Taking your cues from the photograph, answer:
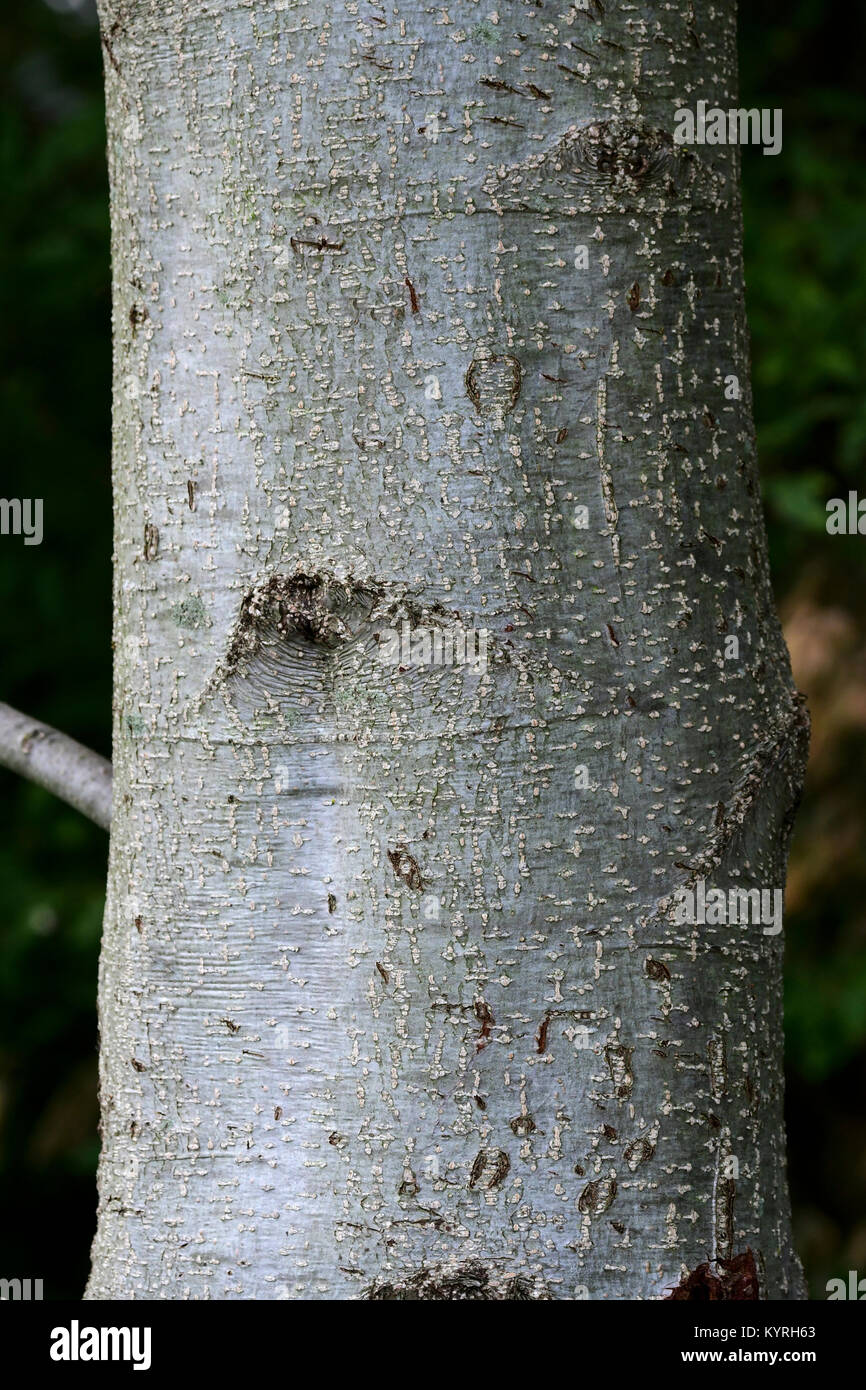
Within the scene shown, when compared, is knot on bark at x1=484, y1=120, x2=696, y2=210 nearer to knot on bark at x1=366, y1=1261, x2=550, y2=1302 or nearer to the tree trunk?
the tree trunk

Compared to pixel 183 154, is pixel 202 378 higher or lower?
lower

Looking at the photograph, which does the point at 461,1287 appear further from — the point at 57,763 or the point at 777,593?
the point at 777,593

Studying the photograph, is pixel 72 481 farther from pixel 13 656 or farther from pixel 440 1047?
pixel 440 1047

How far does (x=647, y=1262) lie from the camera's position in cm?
74

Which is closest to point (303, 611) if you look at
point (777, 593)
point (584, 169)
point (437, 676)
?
point (437, 676)

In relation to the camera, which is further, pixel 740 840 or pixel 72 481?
pixel 72 481

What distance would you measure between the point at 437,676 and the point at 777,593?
98.2 inches

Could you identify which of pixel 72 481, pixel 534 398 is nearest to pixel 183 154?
pixel 534 398

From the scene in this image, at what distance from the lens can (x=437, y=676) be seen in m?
0.74

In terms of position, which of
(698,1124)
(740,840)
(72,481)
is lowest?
(698,1124)

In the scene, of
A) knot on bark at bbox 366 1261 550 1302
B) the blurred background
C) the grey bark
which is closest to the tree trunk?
knot on bark at bbox 366 1261 550 1302

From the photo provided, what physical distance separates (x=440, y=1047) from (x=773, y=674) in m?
0.34
